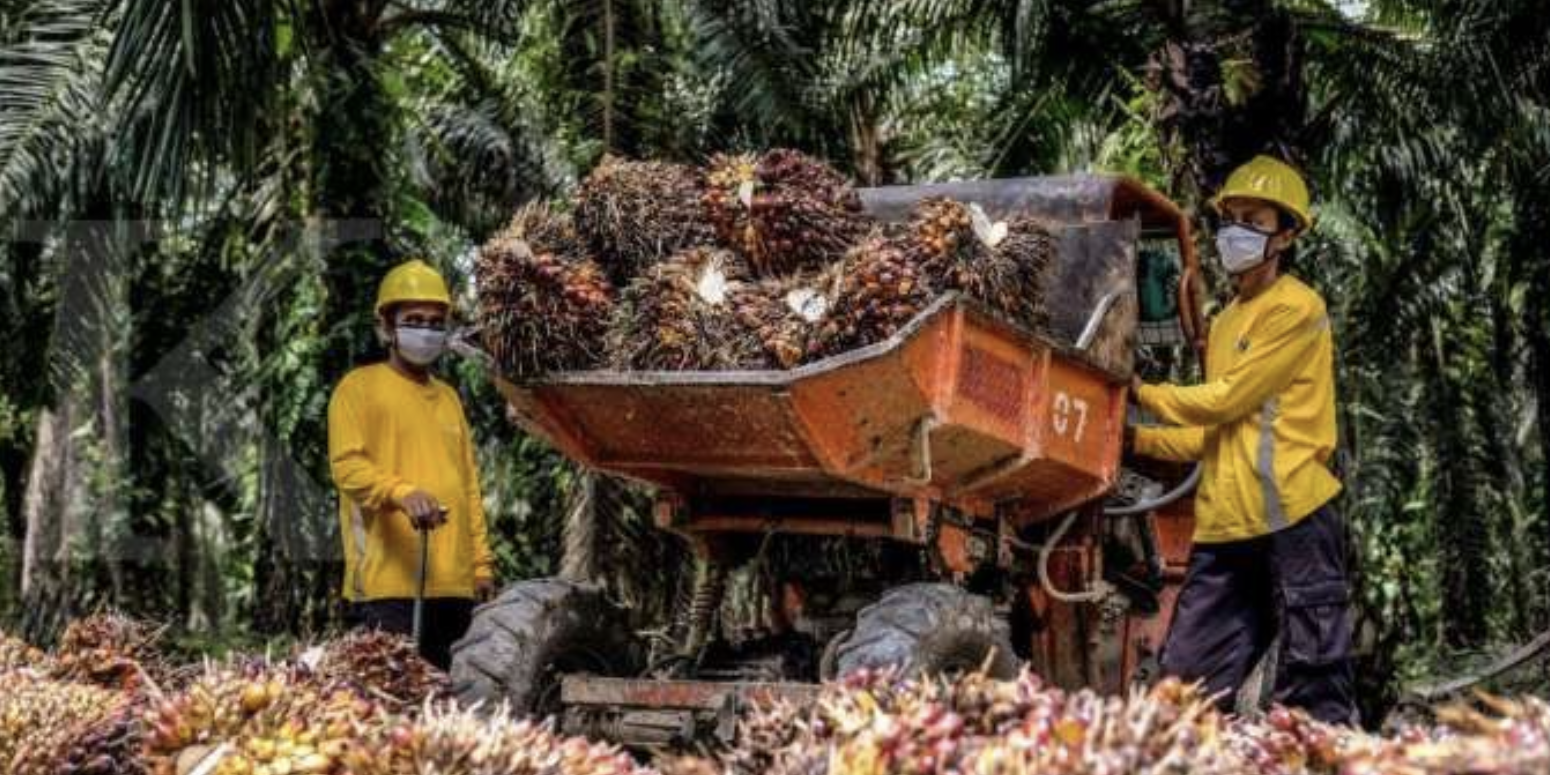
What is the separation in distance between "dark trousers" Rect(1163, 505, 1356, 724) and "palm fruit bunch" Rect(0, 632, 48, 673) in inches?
144

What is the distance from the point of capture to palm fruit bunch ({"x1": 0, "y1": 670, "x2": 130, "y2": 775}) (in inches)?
176

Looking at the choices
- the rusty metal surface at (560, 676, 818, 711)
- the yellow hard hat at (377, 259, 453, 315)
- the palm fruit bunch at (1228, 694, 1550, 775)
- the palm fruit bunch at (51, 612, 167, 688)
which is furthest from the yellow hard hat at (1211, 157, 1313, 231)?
the palm fruit bunch at (51, 612, 167, 688)

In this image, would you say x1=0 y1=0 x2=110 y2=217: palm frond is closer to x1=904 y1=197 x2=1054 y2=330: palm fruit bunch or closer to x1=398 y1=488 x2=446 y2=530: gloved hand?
x1=398 y1=488 x2=446 y2=530: gloved hand

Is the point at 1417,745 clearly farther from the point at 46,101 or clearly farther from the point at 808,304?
the point at 46,101

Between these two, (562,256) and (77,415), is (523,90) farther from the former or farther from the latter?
(562,256)

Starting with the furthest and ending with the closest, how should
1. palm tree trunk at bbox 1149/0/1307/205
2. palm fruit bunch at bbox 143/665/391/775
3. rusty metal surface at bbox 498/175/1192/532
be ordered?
palm tree trunk at bbox 1149/0/1307/205
rusty metal surface at bbox 498/175/1192/532
palm fruit bunch at bbox 143/665/391/775

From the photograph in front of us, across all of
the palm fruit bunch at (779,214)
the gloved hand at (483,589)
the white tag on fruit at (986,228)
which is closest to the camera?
the white tag on fruit at (986,228)

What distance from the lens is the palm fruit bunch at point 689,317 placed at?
588cm

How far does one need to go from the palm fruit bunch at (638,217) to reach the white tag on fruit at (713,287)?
0.29 m

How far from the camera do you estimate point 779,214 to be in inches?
241

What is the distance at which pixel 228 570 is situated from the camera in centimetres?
2364

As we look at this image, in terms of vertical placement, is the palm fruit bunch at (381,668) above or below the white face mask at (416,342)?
below

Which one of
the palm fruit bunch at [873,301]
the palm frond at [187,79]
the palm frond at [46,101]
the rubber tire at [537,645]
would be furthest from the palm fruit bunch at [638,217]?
the palm frond at [46,101]

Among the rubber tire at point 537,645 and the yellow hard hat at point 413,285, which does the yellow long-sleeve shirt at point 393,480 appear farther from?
the rubber tire at point 537,645
